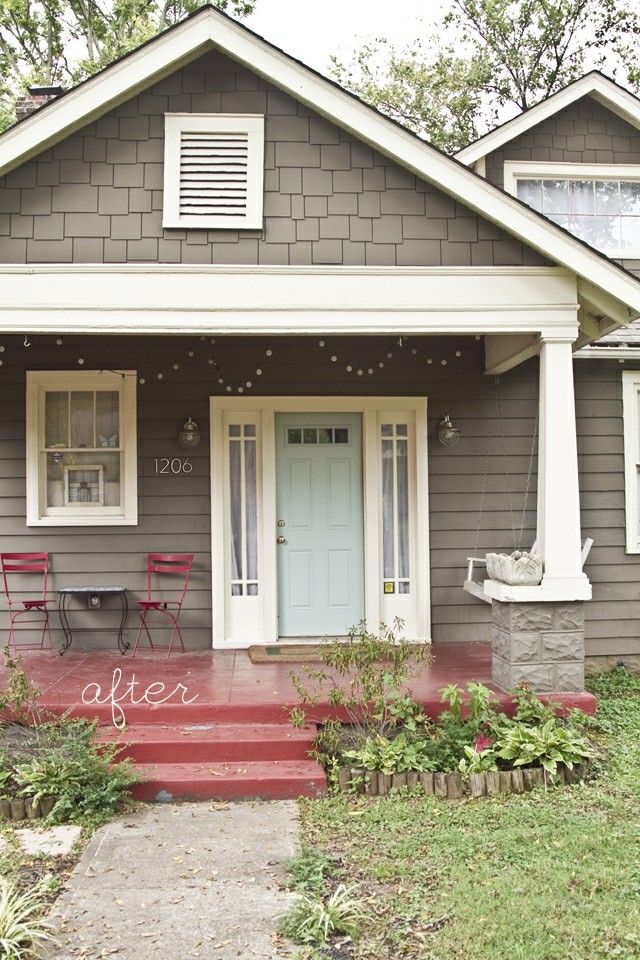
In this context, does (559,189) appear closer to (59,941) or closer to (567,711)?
(567,711)

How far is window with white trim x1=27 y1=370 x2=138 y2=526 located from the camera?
6.74 m

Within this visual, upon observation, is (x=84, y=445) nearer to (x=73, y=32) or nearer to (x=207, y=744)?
(x=207, y=744)

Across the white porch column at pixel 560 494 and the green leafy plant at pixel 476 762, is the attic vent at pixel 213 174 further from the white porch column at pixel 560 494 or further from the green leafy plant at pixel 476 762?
the green leafy plant at pixel 476 762

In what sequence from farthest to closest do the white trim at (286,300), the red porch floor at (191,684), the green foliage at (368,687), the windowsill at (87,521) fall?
the windowsill at (87,521) < the white trim at (286,300) < the red porch floor at (191,684) < the green foliage at (368,687)

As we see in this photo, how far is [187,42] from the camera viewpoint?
16.9 feet

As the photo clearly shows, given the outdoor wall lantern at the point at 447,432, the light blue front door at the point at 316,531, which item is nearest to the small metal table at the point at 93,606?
the light blue front door at the point at 316,531

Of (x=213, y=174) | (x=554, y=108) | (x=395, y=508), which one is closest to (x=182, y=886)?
(x=395, y=508)

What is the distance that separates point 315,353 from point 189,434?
51.1 inches

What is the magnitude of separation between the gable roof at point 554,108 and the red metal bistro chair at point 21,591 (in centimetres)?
527

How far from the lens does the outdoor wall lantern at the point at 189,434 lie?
670cm

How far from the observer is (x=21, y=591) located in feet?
21.9

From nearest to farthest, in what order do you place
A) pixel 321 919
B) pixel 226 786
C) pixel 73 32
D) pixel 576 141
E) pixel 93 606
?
pixel 321 919 < pixel 226 786 < pixel 93 606 < pixel 576 141 < pixel 73 32

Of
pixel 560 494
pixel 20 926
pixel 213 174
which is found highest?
pixel 213 174

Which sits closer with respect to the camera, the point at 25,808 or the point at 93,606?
the point at 25,808
